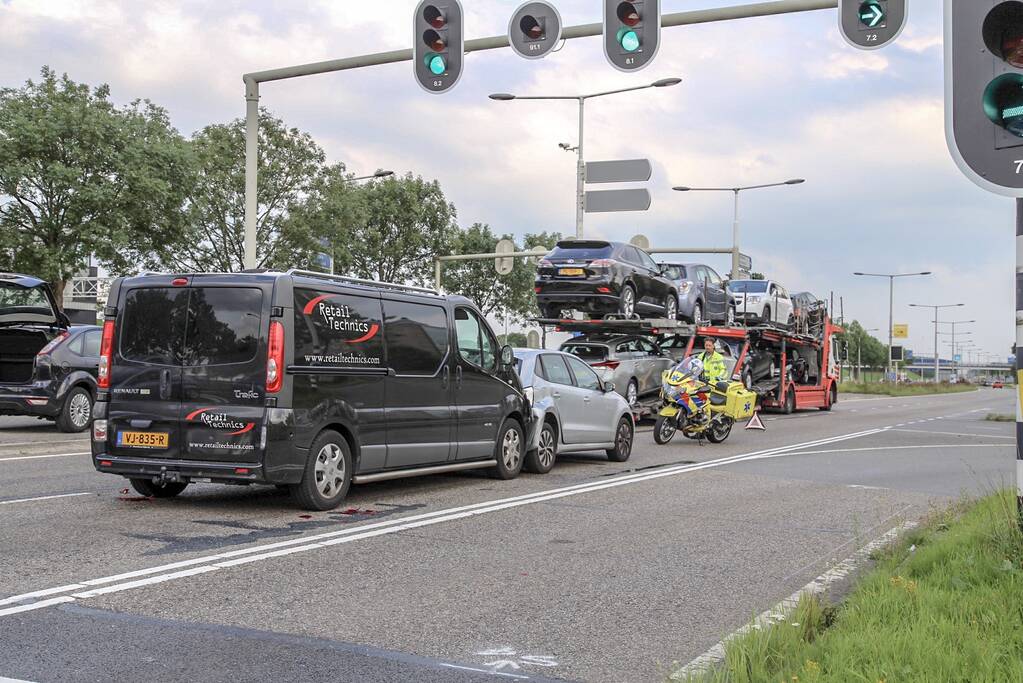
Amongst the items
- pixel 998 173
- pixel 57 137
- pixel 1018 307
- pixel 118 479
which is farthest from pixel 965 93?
pixel 57 137

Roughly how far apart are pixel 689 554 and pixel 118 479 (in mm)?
6034

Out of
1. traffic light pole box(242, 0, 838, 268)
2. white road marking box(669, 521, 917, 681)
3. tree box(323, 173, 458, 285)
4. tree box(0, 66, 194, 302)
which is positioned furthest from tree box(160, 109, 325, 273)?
white road marking box(669, 521, 917, 681)

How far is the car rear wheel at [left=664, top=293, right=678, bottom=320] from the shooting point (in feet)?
80.6

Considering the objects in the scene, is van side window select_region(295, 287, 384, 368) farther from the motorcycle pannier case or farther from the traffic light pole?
the motorcycle pannier case

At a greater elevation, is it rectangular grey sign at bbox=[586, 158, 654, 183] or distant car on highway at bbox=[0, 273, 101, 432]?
rectangular grey sign at bbox=[586, 158, 654, 183]

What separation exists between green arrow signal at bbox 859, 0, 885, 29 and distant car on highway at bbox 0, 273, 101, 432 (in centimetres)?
1175

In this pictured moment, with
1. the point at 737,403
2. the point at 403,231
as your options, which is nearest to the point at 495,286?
the point at 403,231

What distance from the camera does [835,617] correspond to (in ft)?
17.1

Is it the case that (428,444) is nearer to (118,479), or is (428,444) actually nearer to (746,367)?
(118,479)

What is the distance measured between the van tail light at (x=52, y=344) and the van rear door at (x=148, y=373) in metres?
8.08

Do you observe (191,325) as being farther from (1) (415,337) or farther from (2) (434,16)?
(2) (434,16)

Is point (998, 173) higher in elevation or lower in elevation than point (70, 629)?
higher

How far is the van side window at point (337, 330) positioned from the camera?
895 centimetres

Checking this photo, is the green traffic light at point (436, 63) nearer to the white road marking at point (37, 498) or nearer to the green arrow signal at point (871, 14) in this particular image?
the green arrow signal at point (871, 14)
